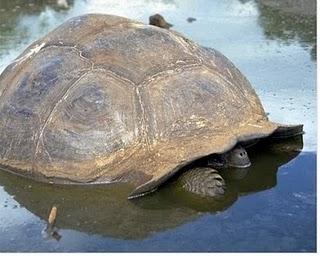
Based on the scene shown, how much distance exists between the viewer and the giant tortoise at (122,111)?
381 centimetres

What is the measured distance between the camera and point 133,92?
392 centimetres

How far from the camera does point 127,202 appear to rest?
369 centimetres

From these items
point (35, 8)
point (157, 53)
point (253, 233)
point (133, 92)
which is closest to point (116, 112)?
point (133, 92)

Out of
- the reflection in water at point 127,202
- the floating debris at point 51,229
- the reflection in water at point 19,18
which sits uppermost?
the floating debris at point 51,229

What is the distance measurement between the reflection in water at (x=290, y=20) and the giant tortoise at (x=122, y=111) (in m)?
2.03

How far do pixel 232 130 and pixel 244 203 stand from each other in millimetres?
450

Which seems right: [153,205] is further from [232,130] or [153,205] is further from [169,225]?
[232,130]

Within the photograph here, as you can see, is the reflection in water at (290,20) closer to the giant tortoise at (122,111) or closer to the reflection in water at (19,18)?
the giant tortoise at (122,111)

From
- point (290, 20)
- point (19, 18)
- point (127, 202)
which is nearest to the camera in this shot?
point (127, 202)

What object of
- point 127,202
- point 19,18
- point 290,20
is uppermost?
point 127,202

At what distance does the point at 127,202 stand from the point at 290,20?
3.89 meters

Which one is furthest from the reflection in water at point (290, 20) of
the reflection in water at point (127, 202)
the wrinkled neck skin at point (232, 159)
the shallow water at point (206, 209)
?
the reflection in water at point (127, 202)

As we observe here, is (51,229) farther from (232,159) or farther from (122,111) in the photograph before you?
(232,159)

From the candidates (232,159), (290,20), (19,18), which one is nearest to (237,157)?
(232,159)
